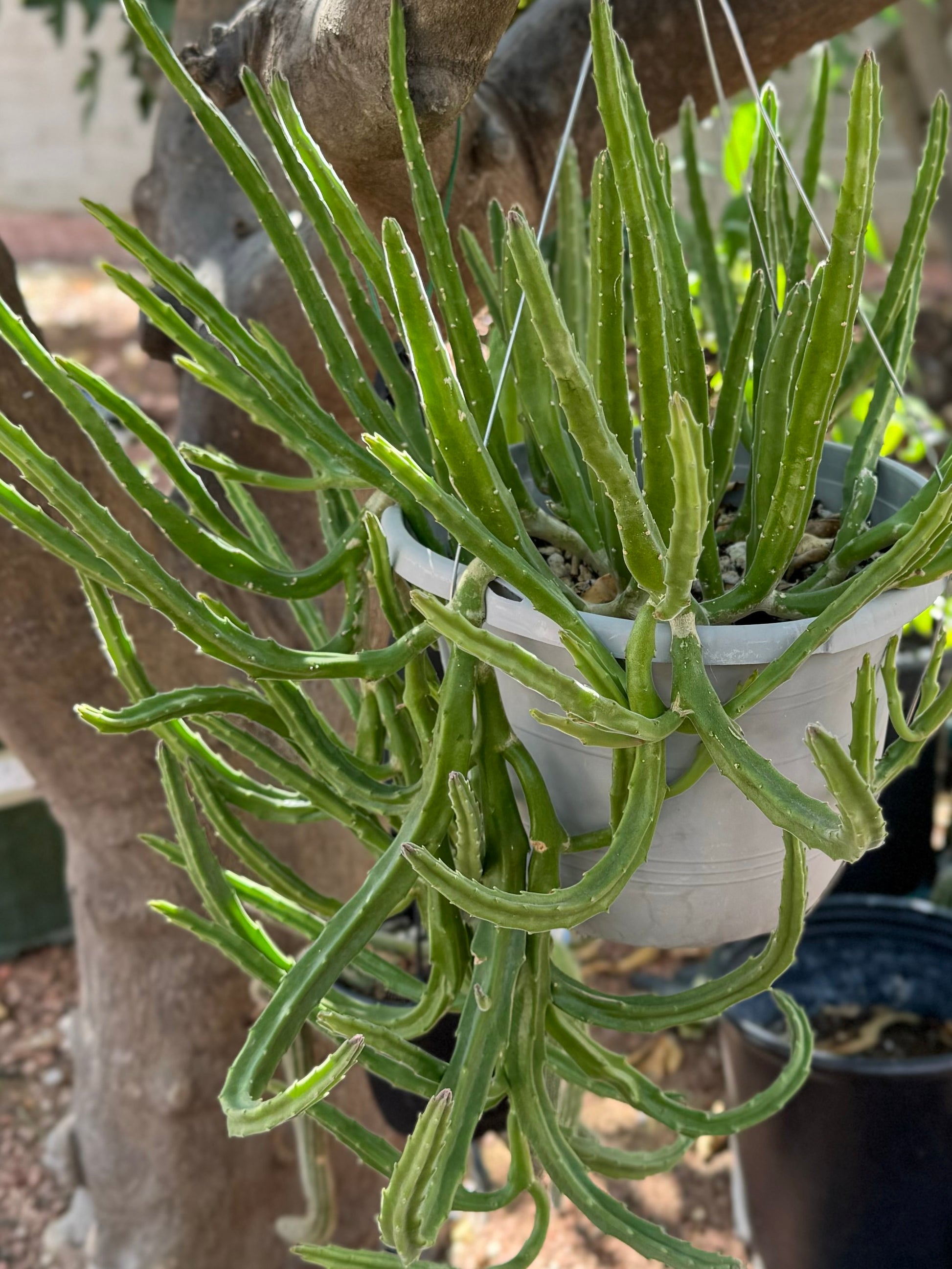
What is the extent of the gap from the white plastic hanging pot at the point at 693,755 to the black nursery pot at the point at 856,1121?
0.84 m

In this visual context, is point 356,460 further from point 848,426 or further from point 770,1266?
point 770,1266

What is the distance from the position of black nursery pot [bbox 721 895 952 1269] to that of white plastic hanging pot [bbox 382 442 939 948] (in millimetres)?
835

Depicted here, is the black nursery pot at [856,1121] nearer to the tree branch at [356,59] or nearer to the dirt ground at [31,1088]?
the dirt ground at [31,1088]

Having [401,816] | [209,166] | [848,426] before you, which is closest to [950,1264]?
[848,426]

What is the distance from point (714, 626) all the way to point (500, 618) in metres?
0.08

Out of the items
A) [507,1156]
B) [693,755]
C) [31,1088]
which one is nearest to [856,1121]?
[507,1156]

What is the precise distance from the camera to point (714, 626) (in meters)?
0.45

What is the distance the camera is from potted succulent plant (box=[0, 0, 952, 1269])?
0.42m

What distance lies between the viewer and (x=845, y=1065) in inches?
49.7

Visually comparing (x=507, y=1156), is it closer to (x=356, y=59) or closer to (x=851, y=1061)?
(x=851, y=1061)

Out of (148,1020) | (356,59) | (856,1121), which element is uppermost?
(356,59)

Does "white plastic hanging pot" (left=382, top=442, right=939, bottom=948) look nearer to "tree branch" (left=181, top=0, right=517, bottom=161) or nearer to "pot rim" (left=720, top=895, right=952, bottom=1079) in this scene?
"tree branch" (left=181, top=0, right=517, bottom=161)

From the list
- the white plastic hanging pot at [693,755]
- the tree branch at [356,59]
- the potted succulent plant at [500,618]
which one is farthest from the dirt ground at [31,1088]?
the tree branch at [356,59]

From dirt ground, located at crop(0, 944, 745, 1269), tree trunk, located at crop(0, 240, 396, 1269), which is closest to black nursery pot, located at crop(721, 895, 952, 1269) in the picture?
dirt ground, located at crop(0, 944, 745, 1269)
